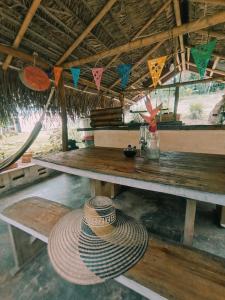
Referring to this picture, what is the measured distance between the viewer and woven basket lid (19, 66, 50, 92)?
88.8 inches

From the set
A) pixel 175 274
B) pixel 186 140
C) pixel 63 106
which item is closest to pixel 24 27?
pixel 63 106

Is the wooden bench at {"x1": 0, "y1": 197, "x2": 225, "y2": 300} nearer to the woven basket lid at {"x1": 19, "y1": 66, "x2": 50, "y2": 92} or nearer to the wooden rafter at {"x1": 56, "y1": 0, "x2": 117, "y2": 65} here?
the woven basket lid at {"x1": 19, "y1": 66, "x2": 50, "y2": 92}

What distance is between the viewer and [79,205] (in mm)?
2293

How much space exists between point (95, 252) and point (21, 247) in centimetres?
107

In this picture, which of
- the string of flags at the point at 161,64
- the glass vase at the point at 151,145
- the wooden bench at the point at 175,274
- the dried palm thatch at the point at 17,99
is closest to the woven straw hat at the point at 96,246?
the wooden bench at the point at 175,274

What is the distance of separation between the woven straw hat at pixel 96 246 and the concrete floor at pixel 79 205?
18.7 inches

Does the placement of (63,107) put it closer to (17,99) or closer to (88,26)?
(17,99)

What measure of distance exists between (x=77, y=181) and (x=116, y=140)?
1.21 metres

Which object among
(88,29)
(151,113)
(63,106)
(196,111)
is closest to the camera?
(151,113)

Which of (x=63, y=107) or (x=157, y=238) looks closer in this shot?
(x=157, y=238)

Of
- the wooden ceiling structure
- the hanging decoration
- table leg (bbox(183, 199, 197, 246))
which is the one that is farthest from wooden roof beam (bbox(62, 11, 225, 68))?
table leg (bbox(183, 199, 197, 246))

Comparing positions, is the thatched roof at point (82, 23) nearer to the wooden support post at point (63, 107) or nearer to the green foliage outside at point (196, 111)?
the wooden support post at point (63, 107)

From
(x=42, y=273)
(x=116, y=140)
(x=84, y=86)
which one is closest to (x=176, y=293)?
(x=42, y=273)

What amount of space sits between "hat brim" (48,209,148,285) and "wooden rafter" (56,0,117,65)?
2616mm
